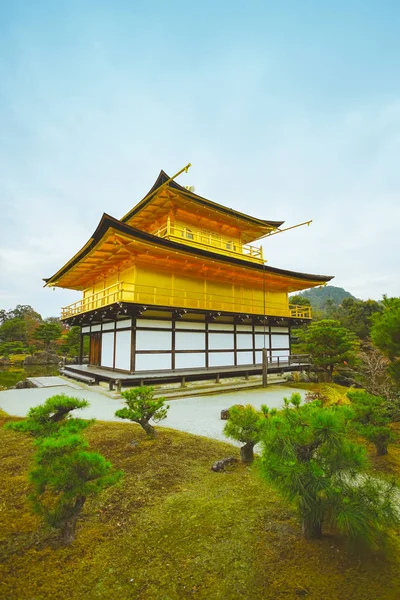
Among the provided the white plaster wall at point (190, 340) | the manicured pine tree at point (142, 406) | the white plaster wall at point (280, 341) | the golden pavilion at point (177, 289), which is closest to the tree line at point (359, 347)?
the white plaster wall at point (280, 341)

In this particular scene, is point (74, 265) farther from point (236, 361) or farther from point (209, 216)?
point (236, 361)

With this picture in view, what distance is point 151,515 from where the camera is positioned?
3.91 m

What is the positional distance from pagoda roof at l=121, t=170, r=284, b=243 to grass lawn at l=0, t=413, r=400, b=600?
13.9 m

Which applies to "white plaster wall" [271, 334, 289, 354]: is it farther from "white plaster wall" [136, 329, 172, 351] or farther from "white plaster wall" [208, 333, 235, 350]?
"white plaster wall" [136, 329, 172, 351]

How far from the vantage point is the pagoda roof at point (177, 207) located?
16.8m

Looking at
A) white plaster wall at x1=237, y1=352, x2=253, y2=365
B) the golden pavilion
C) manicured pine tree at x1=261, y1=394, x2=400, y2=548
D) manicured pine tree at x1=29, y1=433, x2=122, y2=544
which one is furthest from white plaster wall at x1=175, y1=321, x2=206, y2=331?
manicured pine tree at x1=261, y1=394, x2=400, y2=548

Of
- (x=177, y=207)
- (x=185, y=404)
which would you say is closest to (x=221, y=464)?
(x=185, y=404)

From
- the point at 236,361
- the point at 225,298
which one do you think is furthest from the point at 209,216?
the point at 236,361

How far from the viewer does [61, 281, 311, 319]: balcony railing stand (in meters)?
14.5

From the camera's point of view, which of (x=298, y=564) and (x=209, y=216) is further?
(x=209, y=216)

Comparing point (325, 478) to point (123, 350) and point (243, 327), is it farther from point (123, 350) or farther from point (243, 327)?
point (243, 327)

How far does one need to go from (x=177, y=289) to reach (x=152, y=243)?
333 centimetres

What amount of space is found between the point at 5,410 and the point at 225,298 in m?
12.2

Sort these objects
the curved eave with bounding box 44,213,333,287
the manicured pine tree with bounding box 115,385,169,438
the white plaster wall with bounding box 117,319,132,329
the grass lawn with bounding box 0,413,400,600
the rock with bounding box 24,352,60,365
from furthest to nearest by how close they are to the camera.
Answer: the rock with bounding box 24,352,60,365 < the white plaster wall with bounding box 117,319,132,329 < the curved eave with bounding box 44,213,333,287 < the manicured pine tree with bounding box 115,385,169,438 < the grass lawn with bounding box 0,413,400,600
